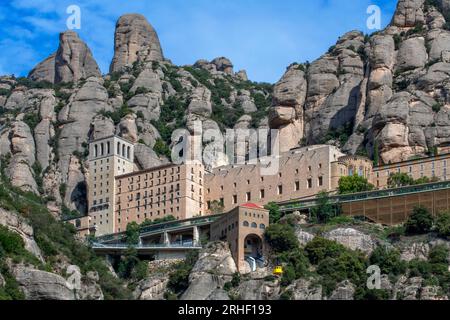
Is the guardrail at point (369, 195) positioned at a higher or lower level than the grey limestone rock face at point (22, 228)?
higher

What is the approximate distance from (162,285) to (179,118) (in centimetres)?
5604

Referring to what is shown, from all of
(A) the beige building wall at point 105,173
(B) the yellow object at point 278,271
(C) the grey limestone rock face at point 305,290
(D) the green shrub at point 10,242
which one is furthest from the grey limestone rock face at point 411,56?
(D) the green shrub at point 10,242

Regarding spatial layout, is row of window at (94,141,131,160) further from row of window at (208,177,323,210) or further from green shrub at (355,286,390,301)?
green shrub at (355,286,390,301)

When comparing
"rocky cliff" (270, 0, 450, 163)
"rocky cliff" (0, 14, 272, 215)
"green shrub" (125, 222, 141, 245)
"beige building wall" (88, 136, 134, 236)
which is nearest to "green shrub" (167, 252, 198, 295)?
"green shrub" (125, 222, 141, 245)

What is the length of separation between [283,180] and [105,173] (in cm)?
2368

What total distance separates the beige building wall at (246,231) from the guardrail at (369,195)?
25.3 feet

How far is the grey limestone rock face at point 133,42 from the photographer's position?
616 ft

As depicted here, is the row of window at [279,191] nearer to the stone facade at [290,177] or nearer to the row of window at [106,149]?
the stone facade at [290,177]

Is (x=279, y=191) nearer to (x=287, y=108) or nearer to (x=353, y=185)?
(x=353, y=185)

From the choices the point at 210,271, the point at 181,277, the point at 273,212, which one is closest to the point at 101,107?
the point at 273,212

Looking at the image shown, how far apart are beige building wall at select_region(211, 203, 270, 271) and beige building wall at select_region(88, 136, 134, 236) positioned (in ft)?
85.9

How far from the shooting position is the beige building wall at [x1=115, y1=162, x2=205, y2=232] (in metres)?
130

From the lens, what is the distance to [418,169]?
123125 mm

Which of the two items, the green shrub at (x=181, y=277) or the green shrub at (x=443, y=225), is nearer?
the green shrub at (x=443, y=225)
